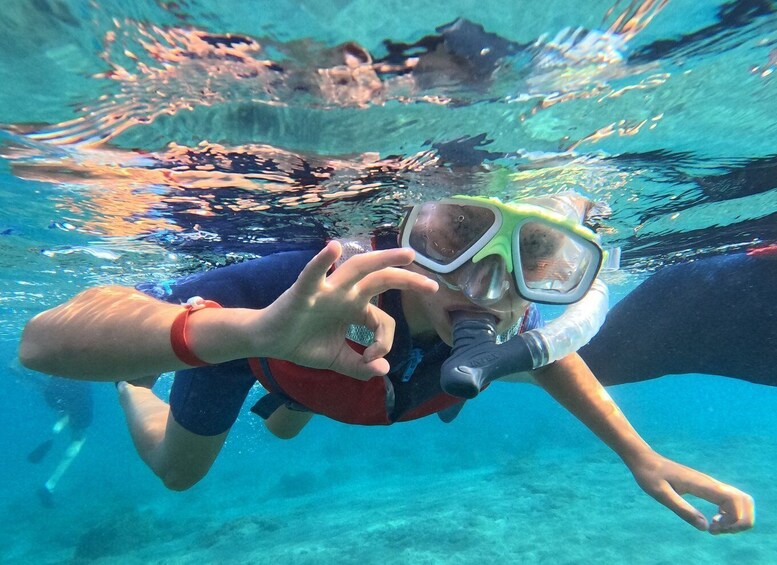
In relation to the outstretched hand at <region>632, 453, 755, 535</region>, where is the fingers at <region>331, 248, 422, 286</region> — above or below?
above

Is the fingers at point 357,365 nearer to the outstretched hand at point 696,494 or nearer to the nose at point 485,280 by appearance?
the nose at point 485,280

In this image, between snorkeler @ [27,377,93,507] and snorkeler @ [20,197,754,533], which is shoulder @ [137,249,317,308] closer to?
snorkeler @ [20,197,754,533]

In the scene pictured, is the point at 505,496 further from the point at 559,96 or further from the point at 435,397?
the point at 559,96

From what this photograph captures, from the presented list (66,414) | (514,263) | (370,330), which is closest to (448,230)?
(514,263)

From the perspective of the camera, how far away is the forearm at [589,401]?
4168 millimetres

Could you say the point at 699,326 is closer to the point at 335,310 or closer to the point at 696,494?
the point at 696,494

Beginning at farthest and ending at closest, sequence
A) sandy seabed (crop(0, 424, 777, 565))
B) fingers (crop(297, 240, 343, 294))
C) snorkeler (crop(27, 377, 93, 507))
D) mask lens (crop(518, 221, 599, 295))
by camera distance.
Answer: snorkeler (crop(27, 377, 93, 507)) → sandy seabed (crop(0, 424, 777, 565)) → mask lens (crop(518, 221, 599, 295)) → fingers (crop(297, 240, 343, 294))

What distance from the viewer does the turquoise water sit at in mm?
3402

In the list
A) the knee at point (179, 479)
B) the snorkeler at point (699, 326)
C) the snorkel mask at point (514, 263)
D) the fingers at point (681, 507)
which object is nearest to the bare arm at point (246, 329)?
the snorkel mask at point (514, 263)

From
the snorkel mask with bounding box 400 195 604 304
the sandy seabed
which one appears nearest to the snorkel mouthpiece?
the snorkel mask with bounding box 400 195 604 304

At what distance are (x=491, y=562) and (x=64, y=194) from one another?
1033cm

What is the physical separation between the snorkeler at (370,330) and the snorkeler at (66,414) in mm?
17274

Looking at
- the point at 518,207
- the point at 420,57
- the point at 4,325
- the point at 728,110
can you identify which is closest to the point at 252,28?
the point at 420,57

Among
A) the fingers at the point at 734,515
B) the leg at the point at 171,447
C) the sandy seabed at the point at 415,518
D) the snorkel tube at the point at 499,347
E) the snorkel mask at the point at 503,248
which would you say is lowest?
the sandy seabed at the point at 415,518
